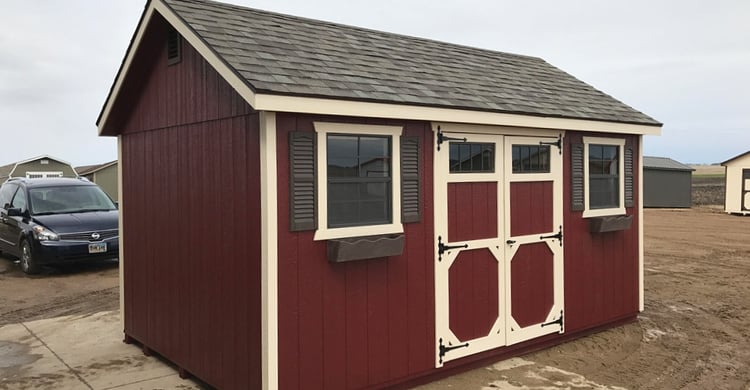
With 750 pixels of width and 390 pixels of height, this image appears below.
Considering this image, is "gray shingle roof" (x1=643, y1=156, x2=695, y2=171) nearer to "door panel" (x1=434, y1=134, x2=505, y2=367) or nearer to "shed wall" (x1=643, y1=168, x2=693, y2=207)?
"shed wall" (x1=643, y1=168, x2=693, y2=207)

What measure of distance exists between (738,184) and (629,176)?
62.8 feet

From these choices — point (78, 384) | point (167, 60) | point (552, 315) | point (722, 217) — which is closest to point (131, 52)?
point (167, 60)

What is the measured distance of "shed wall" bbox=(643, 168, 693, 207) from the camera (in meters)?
26.7

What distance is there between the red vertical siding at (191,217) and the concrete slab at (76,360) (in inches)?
7.9

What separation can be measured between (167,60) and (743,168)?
2334cm

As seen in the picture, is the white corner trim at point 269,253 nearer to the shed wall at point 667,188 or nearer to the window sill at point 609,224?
the window sill at point 609,224

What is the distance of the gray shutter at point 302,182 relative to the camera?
436 cm

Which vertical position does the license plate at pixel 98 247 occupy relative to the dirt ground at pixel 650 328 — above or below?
above

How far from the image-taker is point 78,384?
527 centimetres

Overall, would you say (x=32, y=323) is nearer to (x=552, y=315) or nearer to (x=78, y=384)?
(x=78, y=384)

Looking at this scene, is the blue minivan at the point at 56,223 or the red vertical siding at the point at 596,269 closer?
the red vertical siding at the point at 596,269

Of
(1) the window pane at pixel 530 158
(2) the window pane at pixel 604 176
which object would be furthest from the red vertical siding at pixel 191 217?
(2) the window pane at pixel 604 176

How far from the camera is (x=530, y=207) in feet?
20.2

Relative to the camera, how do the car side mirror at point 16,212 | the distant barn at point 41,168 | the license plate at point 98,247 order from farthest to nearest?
the distant barn at point 41,168
the car side mirror at point 16,212
the license plate at point 98,247
